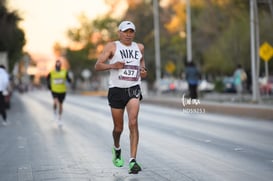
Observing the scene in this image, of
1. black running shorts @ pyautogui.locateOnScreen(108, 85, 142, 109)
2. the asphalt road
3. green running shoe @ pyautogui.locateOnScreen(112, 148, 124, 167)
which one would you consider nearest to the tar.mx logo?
the asphalt road

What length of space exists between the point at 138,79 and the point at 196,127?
9.26m

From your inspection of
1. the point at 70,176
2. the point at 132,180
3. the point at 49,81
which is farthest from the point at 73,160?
the point at 49,81

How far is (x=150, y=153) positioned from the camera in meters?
11.7

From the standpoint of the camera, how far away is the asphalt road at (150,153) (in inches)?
356

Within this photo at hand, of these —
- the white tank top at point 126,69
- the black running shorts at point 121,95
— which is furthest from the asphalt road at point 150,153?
the white tank top at point 126,69

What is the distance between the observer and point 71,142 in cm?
1410

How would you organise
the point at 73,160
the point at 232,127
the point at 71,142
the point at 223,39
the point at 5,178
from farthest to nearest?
the point at 223,39 → the point at 232,127 → the point at 71,142 → the point at 73,160 → the point at 5,178

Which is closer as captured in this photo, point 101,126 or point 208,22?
point 101,126

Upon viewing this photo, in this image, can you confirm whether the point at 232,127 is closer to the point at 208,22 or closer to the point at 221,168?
the point at 221,168

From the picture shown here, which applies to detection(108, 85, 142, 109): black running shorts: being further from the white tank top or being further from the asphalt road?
the asphalt road

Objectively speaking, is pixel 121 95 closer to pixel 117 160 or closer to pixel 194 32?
pixel 117 160

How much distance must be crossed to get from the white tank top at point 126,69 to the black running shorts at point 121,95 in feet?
0.18

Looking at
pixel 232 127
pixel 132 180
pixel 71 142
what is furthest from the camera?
pixel 232 127

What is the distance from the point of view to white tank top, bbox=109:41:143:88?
901 centimetres
